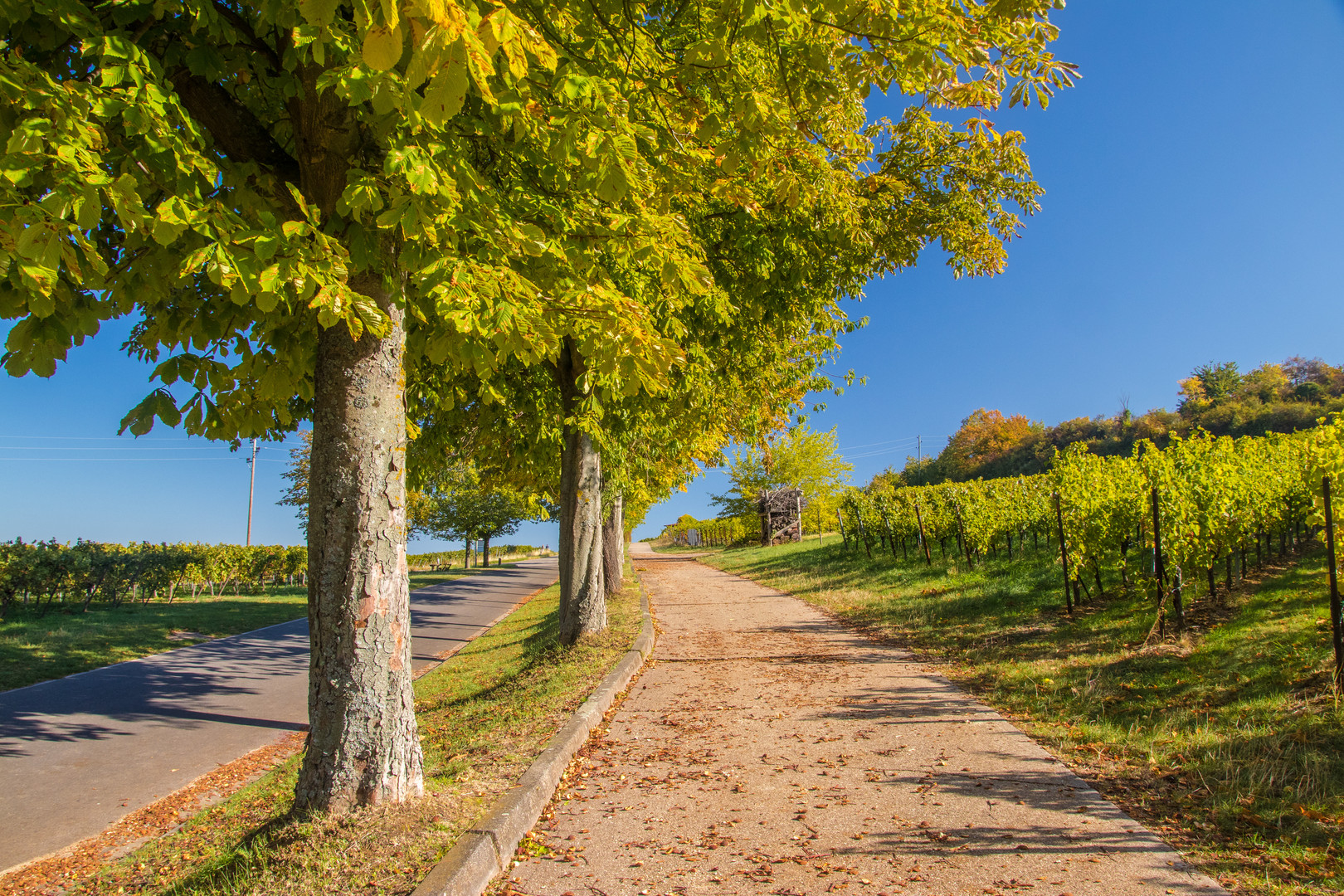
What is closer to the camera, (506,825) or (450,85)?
(450,85)

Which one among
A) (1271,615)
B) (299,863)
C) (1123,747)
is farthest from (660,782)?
(1271,615)

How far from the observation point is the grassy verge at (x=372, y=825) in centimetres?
321

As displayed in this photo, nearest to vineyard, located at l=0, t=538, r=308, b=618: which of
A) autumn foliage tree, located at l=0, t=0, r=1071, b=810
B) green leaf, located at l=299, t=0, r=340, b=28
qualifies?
autumn foliage tree, located at l=0, t=0, r=1071, b=810

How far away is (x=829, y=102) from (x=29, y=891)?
871cm

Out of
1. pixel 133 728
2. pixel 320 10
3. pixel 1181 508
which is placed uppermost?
pixel 320 10

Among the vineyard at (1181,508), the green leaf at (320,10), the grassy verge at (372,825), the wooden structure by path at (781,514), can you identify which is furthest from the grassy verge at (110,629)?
the wooden structure by path at (781,514)

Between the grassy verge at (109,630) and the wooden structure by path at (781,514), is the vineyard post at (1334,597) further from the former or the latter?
the wooden structure by path at (781,514)

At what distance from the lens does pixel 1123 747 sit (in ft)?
16.1

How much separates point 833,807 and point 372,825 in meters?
2.55

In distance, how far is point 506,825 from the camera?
3.68 meters

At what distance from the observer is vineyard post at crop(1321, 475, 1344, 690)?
5.43 metres

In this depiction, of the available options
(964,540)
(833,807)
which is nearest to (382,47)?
(833,807)

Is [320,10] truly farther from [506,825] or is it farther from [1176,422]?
[1176,422]

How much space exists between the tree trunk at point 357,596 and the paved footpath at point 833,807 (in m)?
1.00
